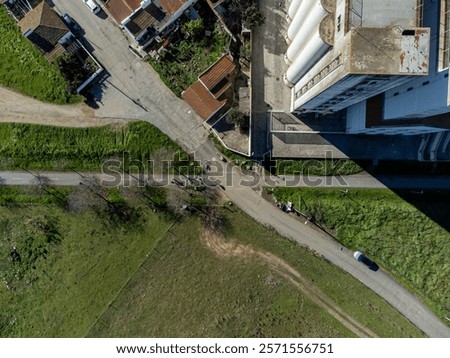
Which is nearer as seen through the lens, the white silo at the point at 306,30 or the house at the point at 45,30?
the white silo at the point at 306,30

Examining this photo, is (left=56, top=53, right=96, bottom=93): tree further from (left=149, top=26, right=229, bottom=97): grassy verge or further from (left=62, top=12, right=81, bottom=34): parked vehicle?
(left=149, top=26, right=229, bottom=97): grassy verge

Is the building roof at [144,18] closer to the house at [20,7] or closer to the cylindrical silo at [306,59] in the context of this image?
the house at [20,7]

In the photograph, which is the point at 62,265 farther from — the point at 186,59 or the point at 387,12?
the point at 387,12

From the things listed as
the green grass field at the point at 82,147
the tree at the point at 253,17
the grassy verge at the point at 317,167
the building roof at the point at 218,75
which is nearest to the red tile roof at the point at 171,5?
the tree at the point at 253,17

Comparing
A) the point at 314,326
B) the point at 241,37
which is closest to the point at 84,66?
the point at 241,37

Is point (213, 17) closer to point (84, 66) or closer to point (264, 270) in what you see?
point (84, 66)

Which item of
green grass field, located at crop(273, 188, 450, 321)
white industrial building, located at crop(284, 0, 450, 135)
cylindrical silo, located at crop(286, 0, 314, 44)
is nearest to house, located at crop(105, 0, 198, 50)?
cylindrical silo, located at crop(286, 0, 314, 44)
